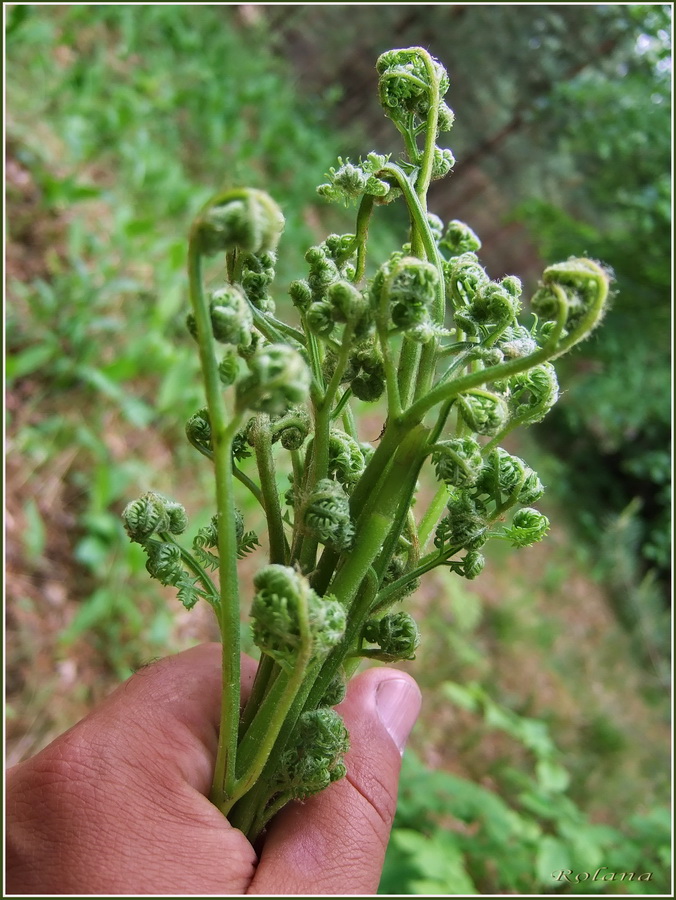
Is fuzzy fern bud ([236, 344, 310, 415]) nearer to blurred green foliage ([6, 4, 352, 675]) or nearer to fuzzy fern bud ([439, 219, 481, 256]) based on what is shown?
fuzzy fern bud ([439, 219, 481, 256])

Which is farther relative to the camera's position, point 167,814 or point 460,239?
point 460,239

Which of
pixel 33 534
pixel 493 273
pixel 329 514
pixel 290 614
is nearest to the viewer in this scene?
pixel 290 614

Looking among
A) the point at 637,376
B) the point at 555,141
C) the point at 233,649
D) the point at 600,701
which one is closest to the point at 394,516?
the point at 233,649

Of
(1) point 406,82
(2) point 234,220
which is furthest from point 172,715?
(1) point 406,82

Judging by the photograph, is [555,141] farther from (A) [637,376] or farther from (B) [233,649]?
(B) [233,649]

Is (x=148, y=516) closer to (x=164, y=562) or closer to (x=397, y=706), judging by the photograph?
(x=164, y=562)

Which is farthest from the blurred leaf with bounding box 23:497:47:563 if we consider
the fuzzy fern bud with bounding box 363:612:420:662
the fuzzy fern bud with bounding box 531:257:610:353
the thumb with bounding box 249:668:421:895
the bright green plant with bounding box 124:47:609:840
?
the fuzzy fern bud with bounding box 531:257:610:353

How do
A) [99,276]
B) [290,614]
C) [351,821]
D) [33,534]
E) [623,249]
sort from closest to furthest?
1. [290,614]
2. [351,821]
3. [33,534]
4. [99,276]
5. [623,249]
